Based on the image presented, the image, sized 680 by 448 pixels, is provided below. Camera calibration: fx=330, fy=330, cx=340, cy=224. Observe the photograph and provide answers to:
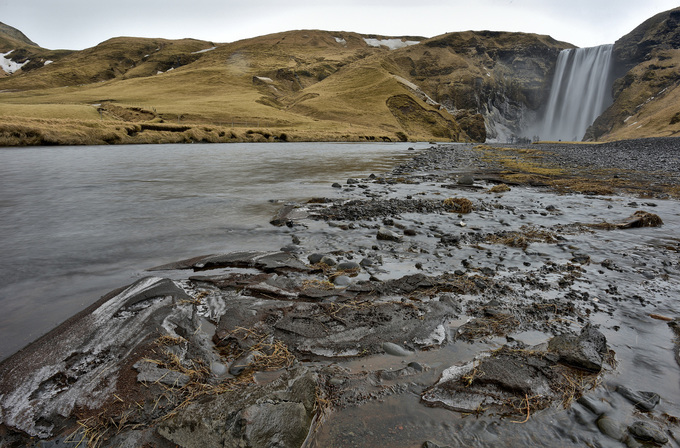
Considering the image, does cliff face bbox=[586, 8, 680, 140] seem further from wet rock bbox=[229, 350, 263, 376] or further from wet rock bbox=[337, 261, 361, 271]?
wet rock bbox=[229, 350, 263, 376]

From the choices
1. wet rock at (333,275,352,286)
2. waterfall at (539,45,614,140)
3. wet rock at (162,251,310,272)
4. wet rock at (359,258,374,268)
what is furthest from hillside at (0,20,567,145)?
wet rock at (333,275,352,286)

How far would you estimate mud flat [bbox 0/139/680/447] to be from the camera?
2695 millimetres

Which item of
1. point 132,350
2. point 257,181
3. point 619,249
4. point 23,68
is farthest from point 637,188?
point 23,68

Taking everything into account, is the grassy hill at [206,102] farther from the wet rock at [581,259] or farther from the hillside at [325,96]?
the wet rock at [581,259]

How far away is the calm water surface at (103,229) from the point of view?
201 inches

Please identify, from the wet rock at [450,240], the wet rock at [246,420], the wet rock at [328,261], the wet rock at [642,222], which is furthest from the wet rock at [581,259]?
the wet rock at [246,420]

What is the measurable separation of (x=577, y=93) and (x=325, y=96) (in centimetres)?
11415

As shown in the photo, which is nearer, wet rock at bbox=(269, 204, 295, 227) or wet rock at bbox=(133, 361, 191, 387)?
wet rock at bbox=(133, 361, 191, 387)

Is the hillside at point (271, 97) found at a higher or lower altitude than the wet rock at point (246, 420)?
higher

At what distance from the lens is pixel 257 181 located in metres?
18.5

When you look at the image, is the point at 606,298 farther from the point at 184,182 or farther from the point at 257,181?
the point at 184,182

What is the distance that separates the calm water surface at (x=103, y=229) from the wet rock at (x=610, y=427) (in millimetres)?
5921

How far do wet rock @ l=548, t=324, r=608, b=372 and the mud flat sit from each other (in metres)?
0.02

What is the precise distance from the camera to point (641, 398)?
10.0 feet
